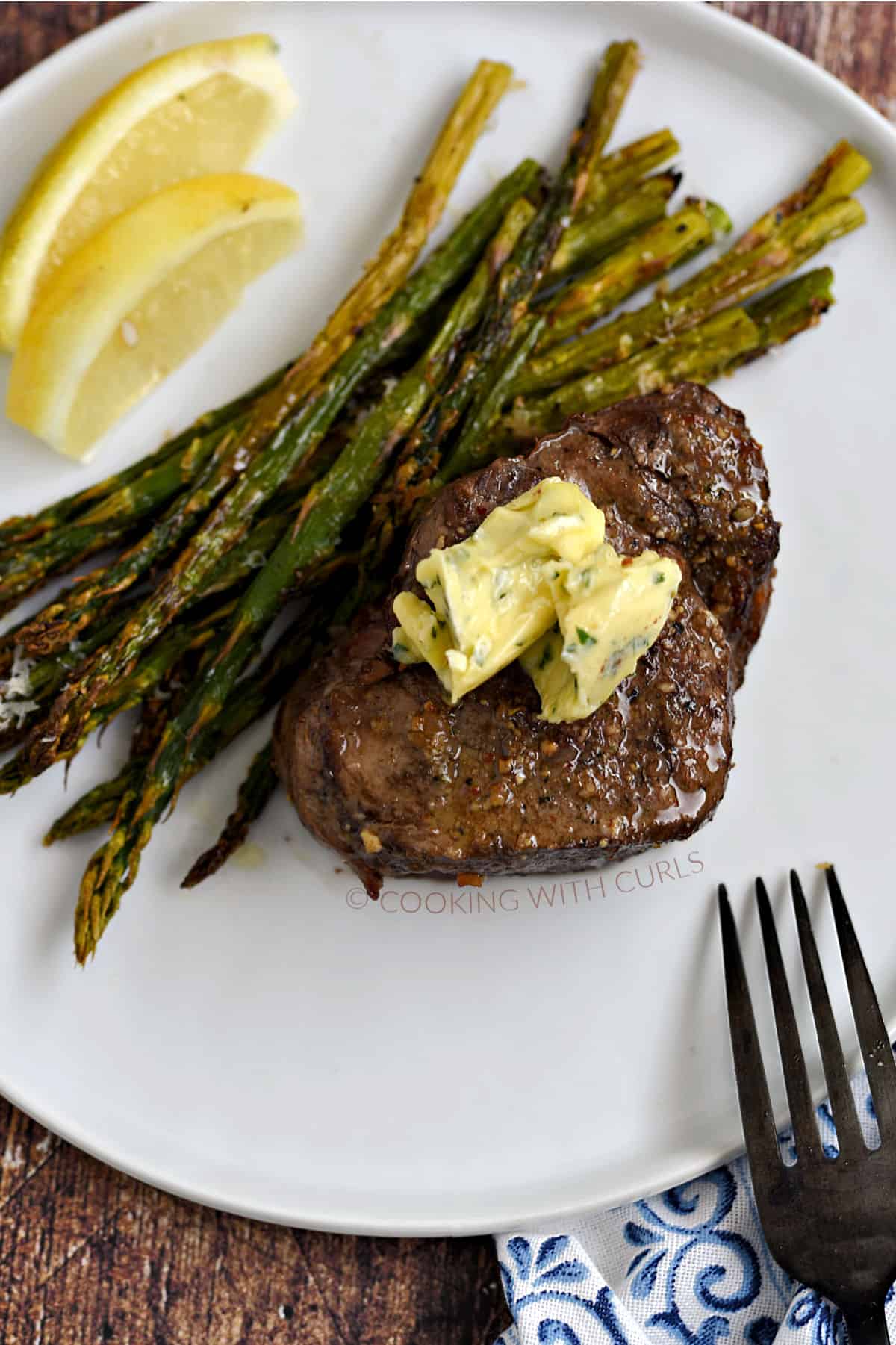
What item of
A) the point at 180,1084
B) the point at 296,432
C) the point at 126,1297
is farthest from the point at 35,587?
the point at 126,1297

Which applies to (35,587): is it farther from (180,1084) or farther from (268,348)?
(180,1084)

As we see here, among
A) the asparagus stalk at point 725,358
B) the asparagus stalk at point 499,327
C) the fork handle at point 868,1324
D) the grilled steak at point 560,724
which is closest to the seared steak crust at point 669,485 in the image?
the grilled steak at point 560,724

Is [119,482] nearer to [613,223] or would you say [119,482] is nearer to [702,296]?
[613,223]

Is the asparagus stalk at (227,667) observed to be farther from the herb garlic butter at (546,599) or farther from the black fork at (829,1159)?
the black fork at (829,1159)

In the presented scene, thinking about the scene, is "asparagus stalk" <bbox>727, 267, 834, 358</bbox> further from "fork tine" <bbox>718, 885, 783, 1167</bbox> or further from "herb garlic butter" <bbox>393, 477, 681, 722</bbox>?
"fork tine" <bbox>718, 885, 783, 1167</bbox>

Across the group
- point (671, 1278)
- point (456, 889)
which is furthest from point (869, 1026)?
point (456, 889)

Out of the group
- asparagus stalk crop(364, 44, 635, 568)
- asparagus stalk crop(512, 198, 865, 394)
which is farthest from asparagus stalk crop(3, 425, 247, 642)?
asparagus stalk crop(512, 198, 865, 394)
